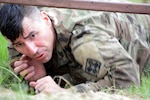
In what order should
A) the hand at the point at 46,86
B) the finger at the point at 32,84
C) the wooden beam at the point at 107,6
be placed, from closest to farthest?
1. the wooden beam at the point at 107,6
2. the hand at the point at 46,86
3. the finger at the point at 32,84

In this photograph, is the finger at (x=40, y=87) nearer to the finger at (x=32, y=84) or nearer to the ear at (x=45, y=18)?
the finger at (x=32, y=84)

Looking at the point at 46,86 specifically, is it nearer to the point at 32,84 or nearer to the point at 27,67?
the point at 32,84

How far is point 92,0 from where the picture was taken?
8.83ft

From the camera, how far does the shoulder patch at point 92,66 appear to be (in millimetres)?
3317

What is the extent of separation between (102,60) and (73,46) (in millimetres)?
255

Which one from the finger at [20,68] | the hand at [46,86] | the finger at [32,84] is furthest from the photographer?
the finger at [20,68]

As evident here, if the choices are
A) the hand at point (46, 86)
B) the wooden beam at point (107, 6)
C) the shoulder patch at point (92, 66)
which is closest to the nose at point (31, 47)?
the hand at point (46, 86)

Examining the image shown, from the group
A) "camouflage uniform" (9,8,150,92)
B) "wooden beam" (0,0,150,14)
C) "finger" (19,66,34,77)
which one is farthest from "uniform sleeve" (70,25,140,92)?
"wooden beam" (0,0,150,14)

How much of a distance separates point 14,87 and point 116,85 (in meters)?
0.73

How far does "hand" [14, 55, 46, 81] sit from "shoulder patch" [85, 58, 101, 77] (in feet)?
1.48

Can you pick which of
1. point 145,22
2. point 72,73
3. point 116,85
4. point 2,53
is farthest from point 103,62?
point 2,53

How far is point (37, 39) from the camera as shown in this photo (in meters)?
3.29

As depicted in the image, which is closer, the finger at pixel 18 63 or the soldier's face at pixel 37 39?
the soldier's face at pixel 37 39

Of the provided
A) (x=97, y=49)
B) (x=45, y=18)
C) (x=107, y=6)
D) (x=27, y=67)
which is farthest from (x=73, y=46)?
(x=107, y=6)
